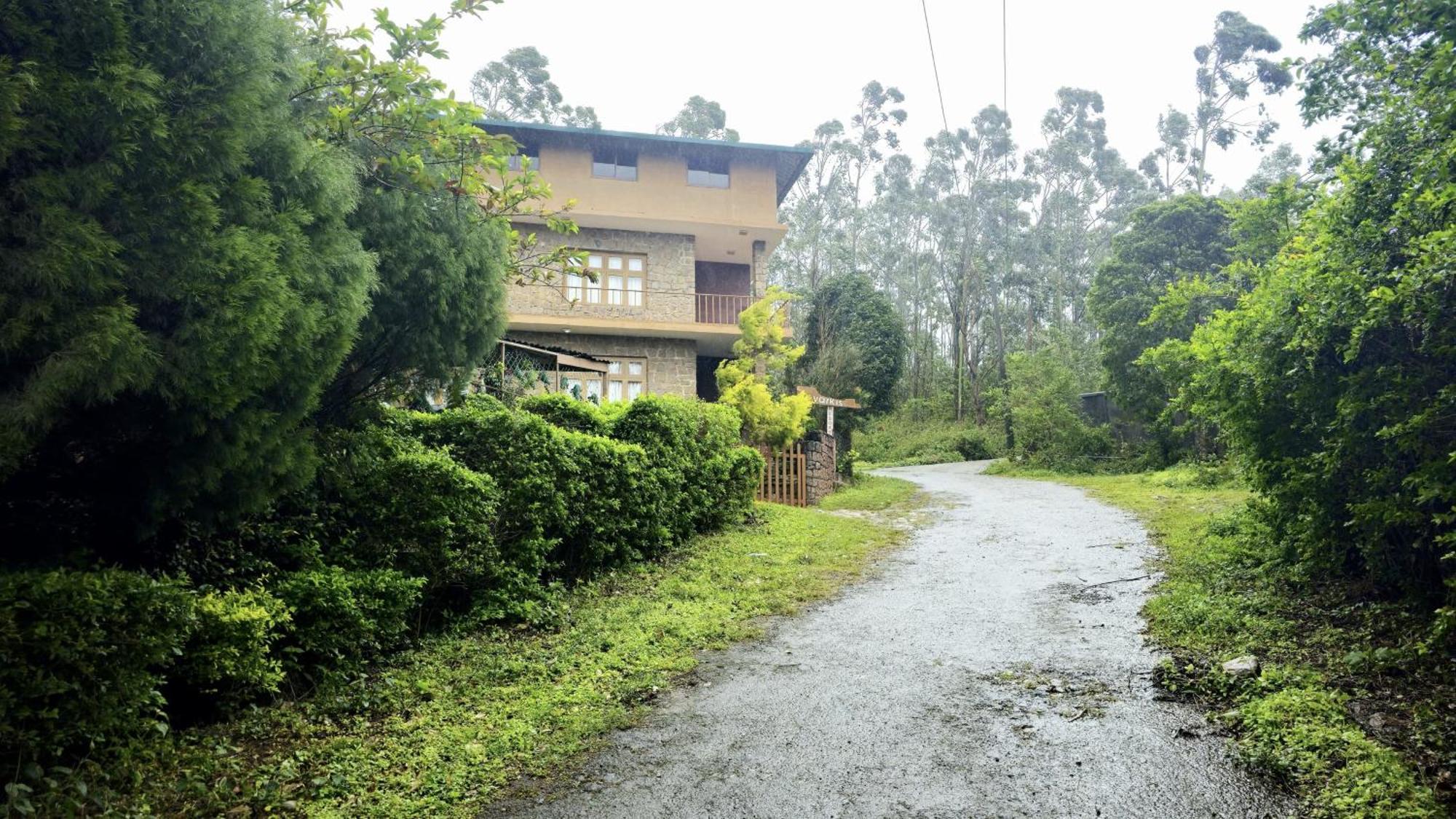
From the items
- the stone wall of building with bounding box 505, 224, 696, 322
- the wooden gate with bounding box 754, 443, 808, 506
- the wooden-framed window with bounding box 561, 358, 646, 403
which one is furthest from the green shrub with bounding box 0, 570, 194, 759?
the wooden-framed window with bounding box 561, 358, 646, 403

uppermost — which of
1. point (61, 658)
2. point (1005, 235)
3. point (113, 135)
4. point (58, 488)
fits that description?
point (1005, 235)

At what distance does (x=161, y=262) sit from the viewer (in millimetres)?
3705

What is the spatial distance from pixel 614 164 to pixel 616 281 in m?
2.98

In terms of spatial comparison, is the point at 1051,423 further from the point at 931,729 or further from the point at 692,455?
the point at 931,729

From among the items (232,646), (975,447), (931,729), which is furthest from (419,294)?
(975,447)

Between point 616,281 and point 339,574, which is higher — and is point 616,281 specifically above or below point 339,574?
above

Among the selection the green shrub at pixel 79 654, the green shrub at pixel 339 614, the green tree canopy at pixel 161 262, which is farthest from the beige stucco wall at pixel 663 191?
the green shrub at pixel 79 654

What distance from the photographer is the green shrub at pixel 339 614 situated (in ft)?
16.6

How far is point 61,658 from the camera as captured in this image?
11.3 ft

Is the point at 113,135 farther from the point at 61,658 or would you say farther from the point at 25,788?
the point at 25,788

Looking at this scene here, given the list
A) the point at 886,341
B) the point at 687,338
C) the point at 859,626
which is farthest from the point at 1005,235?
the point at 859,626

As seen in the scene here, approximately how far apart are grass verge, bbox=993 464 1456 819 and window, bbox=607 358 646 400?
14788mm

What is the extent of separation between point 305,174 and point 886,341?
2718 centimetres

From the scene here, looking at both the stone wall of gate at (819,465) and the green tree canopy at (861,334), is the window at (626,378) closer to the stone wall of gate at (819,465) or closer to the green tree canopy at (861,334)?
the stone wall of gate at (819,465)
